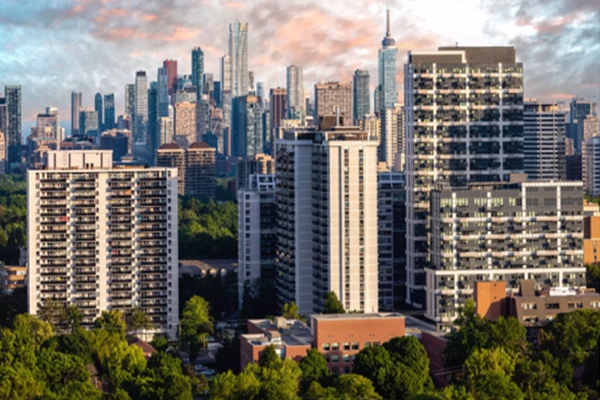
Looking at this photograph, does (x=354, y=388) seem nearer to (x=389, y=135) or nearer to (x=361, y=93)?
(x=389, y=135)

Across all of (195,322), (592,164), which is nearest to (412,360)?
(195,322)

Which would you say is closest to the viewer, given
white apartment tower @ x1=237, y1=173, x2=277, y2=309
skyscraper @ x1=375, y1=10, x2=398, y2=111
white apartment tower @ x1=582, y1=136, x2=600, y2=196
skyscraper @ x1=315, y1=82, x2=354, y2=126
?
white apartment tower @ x1=237, y1=173, x2=277, y2=309

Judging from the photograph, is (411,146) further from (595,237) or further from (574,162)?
(574,162)

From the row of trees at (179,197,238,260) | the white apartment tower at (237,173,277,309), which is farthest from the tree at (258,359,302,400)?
the row of trees at (179,197,238,260)

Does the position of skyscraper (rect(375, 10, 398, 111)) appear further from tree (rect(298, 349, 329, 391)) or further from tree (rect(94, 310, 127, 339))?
tree (rect(298, 349, 329, 391))

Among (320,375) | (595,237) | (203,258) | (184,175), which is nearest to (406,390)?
(320,375)

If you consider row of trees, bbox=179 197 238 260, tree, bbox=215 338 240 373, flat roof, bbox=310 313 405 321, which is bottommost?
tree, bbox=215 338 240 373
